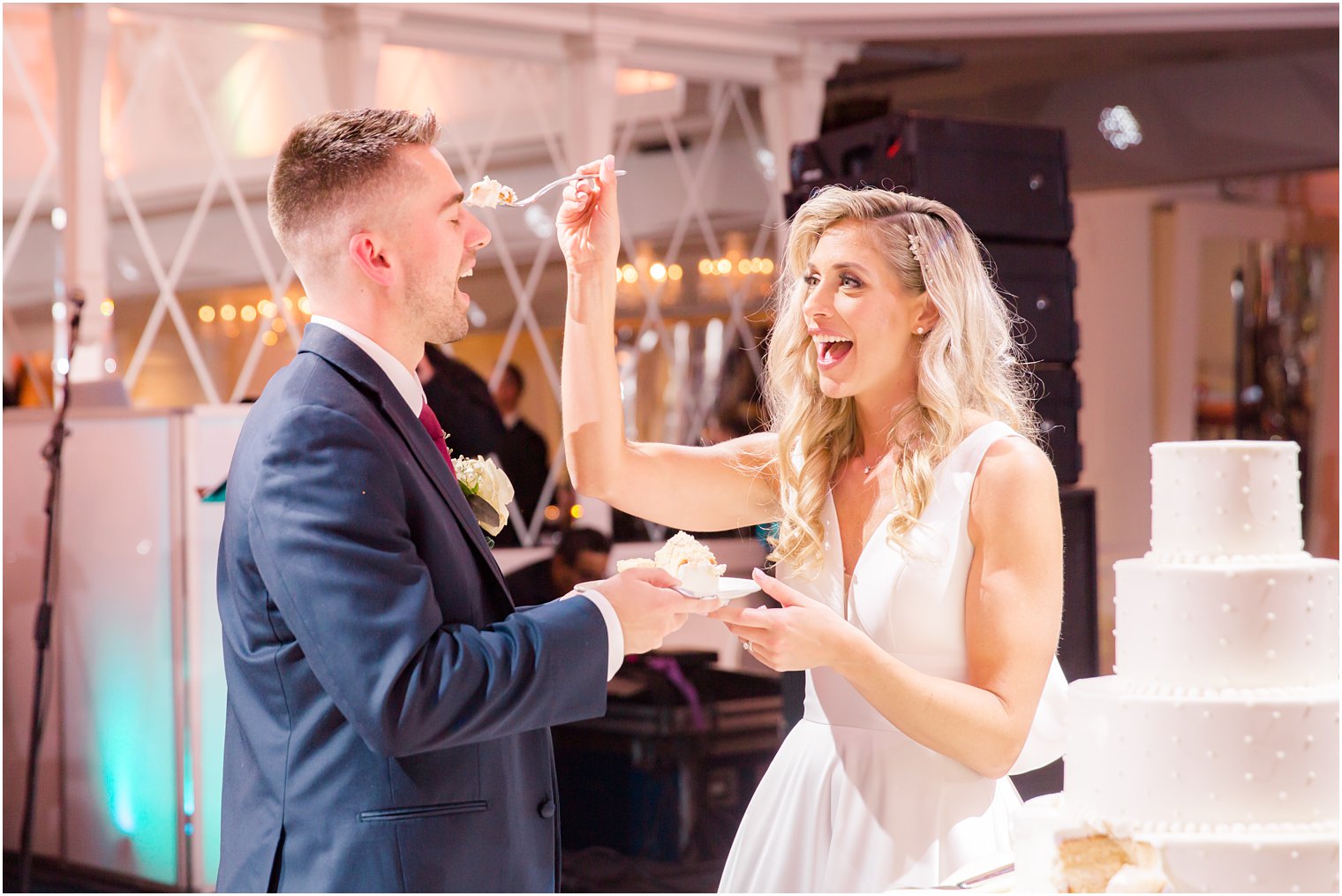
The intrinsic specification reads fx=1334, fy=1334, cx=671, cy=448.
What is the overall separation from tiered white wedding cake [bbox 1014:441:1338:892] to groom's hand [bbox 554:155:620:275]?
973mm

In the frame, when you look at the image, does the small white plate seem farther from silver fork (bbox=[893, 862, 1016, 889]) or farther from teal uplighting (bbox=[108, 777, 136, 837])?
teal uplighting (bbox=[108, 777, 136, 837])

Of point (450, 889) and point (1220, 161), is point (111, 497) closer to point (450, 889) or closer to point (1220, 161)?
point (450, 889)

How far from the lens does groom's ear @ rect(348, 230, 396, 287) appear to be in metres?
1.73

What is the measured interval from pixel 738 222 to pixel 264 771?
5.13 metres

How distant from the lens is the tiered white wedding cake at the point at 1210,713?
1.54 metres

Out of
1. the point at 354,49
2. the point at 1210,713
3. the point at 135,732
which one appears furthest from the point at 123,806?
the point at 1210,713

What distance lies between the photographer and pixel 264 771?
1.65 metres

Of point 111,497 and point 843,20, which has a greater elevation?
point 843,20

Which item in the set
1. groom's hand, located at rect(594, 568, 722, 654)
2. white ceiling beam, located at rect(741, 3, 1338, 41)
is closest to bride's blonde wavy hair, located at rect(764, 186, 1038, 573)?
groom's hand, located at rect(594, 568, 722, 654)

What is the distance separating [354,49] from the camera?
532 cm

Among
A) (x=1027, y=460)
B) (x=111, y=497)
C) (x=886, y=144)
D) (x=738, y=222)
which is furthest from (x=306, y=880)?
(x=738, y=222)

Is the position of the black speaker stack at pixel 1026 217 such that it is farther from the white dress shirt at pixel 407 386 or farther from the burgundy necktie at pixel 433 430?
the white dress shirt at pixel 407 386

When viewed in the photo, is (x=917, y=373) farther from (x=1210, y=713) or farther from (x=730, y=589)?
(x=1210, y=713)

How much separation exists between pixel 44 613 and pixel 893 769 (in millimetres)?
3277
